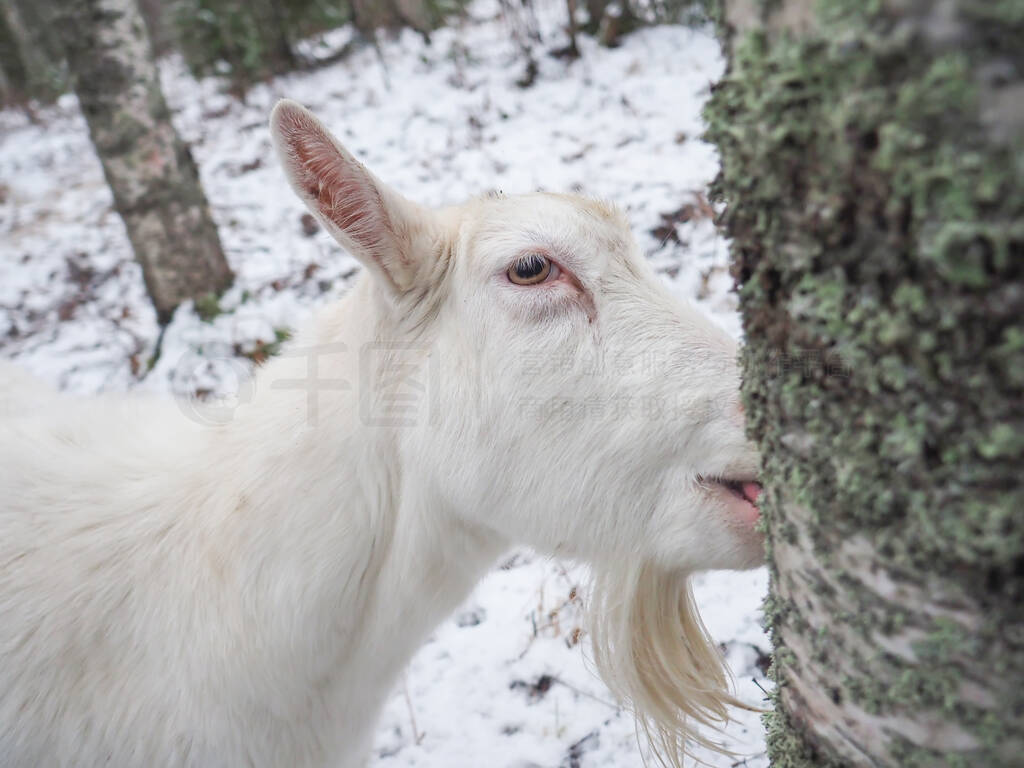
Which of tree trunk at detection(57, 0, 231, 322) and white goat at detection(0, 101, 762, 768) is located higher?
tree trunk at detection(57, 0, 231, 322)

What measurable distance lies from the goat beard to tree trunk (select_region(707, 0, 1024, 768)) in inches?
32.4

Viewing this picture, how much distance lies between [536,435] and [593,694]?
1599 mm

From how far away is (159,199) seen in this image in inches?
193

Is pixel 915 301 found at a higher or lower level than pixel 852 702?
higher

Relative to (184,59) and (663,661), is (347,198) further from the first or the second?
(184,59)

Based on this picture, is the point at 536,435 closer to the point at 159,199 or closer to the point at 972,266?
the point at 972,266

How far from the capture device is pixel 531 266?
74.0 inches

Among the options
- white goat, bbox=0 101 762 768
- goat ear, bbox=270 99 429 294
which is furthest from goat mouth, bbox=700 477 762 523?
goat ear, bbox=270 99 429 294

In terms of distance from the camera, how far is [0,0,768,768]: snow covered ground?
9.55 feet

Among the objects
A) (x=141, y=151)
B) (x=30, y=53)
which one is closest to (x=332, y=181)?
(x=141, y=151)

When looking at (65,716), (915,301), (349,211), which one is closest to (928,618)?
(915,301)

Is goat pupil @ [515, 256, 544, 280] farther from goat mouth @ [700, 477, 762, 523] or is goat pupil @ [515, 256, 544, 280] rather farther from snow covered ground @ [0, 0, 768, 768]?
snow covered ground @ [0, 0, 768, 768]

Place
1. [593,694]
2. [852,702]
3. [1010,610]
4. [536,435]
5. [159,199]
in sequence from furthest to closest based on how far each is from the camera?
[159,199] < [593,694] < [536,435] < [852,702] < [1010,610]

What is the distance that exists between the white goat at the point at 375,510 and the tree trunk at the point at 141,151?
3.32m
